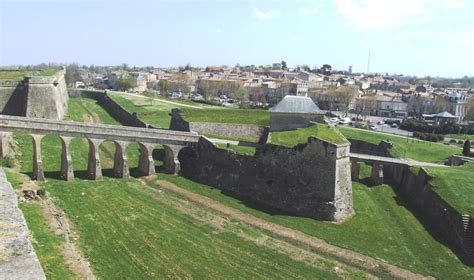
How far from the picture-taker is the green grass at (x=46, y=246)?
17203 mm

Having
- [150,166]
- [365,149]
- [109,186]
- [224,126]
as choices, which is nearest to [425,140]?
[365,149]

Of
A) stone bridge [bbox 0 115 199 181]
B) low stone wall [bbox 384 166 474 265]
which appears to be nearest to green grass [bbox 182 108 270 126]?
stone bridge [bbox 0 115 199 181]

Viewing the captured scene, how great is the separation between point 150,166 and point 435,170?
20.5m

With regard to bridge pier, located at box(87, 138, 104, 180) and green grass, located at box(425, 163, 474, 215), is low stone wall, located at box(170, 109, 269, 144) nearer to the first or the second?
bridge pier, located at box(87, 138, 104, 180)

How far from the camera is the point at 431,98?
306 feet

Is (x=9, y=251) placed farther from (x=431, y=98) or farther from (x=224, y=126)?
(x=431, y=98)

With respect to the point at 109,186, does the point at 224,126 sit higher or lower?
higher

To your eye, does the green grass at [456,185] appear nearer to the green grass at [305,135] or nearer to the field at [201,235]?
the field at [201,235]

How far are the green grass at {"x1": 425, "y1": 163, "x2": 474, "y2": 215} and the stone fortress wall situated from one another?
35556 mm

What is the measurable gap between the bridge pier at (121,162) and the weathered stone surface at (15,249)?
50.9ft

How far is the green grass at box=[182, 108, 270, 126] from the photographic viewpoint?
44156 millimetres

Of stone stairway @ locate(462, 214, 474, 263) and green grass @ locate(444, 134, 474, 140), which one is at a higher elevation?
green grass @ locate(444, 134, 474, 140)

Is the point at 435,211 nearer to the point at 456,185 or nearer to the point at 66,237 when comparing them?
the point at 456,185

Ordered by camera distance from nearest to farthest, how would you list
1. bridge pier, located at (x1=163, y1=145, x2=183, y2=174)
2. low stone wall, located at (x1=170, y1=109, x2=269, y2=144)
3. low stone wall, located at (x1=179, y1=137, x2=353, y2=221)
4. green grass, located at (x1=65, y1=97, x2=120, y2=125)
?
low stone wall, located at (x1=179, y1=137, x2=353, y2=221), bridge pier, located at (x1=163, y1=145, x2=183, y2=174), low stone wall, located at (x1=170, y1=109, x2=269, y2=144), green grass, located at (x1=65, y1=97, x2=120, y2=125)
